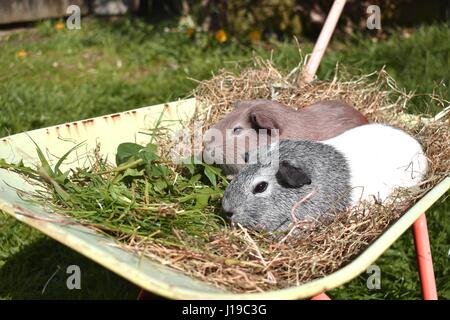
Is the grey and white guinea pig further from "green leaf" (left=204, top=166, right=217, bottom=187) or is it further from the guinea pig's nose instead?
"green leaf" (left=204, top=166, right=217, bottom=187)

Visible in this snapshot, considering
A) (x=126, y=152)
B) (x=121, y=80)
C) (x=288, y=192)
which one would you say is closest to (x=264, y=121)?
(x=288, y=192)

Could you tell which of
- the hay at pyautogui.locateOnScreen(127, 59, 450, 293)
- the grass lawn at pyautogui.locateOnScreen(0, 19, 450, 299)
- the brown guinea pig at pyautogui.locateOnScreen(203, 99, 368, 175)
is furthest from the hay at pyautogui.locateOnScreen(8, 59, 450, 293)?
the grass lawn at pyautogui.locateOnScreen(0, 19, 450, 299)

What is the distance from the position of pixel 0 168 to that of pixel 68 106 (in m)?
1.95

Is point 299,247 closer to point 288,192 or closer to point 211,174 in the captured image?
point 288,192

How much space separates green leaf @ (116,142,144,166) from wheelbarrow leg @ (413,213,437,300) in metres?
0.96

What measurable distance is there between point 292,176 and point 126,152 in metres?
0.64

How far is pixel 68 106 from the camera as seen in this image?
3936 millimetres

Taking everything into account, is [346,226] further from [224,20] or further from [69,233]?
[224,20]

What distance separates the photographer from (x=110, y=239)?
1.76m

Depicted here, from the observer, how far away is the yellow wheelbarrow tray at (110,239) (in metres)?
1.44

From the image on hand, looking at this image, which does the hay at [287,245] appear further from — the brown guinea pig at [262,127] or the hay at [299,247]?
the brown guinea pig at [262,127]

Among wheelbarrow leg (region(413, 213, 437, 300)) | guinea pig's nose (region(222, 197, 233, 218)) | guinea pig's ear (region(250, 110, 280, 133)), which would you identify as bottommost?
wheelbarrow leg (region(413, 213, 437, 300))

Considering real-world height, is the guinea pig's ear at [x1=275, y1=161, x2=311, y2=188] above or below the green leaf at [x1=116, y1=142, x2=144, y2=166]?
above

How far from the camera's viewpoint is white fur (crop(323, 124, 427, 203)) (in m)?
2.06
